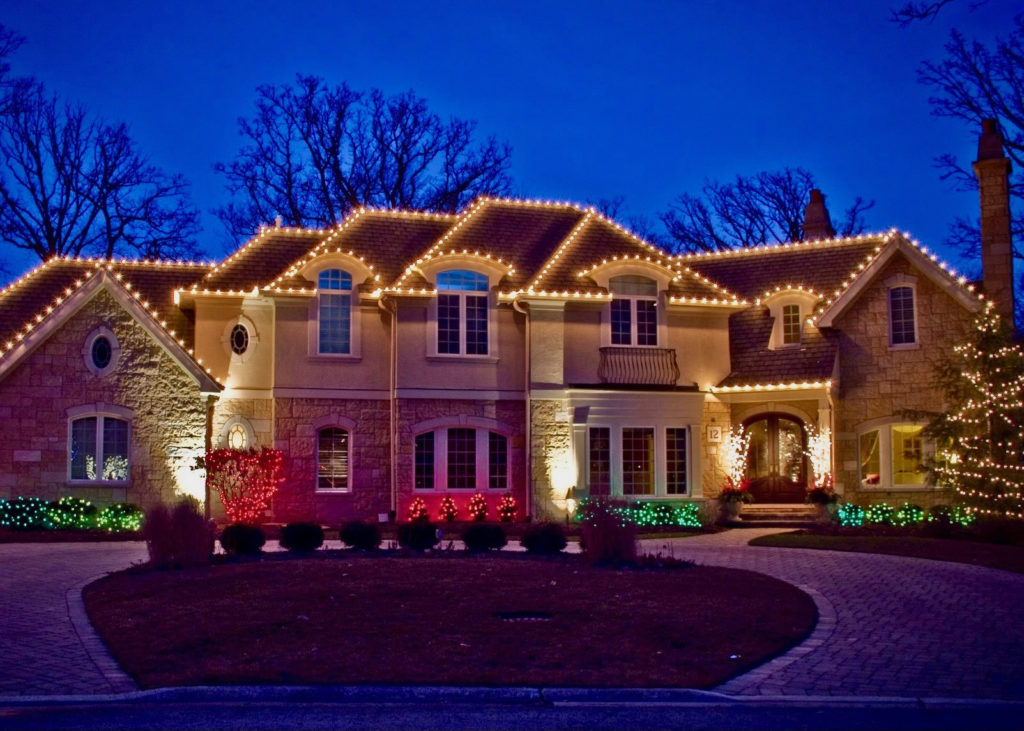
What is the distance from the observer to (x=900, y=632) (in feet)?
37.2

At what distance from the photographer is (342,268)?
26.5 metres

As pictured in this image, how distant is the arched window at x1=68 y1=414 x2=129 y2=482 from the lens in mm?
24516

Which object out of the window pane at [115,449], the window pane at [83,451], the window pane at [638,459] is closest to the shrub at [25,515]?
the window pane at [83,451]

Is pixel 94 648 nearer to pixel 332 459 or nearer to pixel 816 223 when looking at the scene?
pixel 332 459

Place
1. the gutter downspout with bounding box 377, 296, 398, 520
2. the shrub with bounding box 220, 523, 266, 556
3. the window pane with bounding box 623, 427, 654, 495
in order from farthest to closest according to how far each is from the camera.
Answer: the window pane with bounding box 623, 427, 654, 495, the gutter downspout with bounding box 377, 296, 398, 520, the shrub with bounding box 220, 523, 266, 556

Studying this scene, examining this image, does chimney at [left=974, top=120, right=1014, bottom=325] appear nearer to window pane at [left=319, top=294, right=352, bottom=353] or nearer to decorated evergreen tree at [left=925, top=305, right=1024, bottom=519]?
decorated evergreen tree at [left=925, top=305, right=1024, bottom=519]

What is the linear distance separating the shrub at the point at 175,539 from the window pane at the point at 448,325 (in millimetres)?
11771

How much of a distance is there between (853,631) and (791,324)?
1783 centimetres

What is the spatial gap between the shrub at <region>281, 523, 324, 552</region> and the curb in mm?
3564

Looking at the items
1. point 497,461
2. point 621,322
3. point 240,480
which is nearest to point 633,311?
point 621,322

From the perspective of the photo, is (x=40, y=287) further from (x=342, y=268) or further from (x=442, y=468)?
(x=442, y=468)

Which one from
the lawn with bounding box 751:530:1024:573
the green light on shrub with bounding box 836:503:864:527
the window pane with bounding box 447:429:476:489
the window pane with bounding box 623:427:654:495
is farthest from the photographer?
the window pane with bounding box 623:427:654:495

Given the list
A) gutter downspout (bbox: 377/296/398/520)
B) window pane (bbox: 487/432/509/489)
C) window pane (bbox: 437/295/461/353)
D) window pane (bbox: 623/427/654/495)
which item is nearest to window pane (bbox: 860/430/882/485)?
window pane (bbox: 623/427/654/495)

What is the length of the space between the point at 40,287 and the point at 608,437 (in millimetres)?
13983
